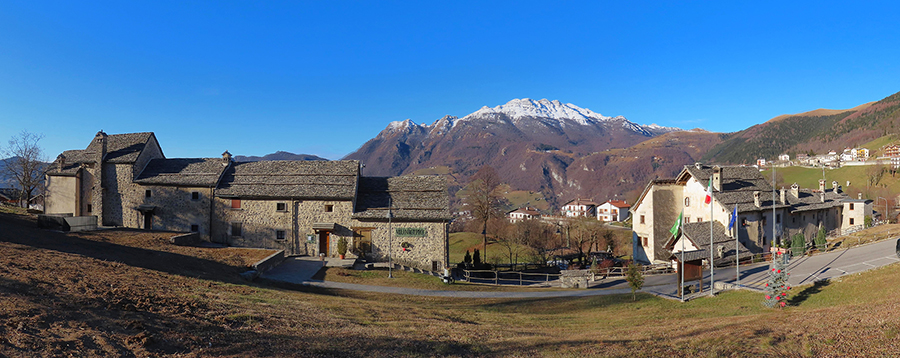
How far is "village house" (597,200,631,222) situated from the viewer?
11569 centimetres

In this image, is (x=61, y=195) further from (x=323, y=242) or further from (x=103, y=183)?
(x=323, y=242)

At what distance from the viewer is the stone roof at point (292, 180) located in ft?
120

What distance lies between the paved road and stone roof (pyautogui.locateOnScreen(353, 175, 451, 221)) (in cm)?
513

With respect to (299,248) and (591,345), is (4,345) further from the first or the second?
(299,248)

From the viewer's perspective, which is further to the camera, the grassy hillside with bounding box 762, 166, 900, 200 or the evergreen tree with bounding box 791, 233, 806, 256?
the grassy hillside with bounding box 762, 166, 900, 200

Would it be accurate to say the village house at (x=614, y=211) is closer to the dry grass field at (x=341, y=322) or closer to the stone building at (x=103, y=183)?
the dry grass field at (x=341, y=322)

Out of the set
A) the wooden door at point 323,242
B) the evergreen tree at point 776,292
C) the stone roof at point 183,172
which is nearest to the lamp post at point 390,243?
the wooden door at point 323,242

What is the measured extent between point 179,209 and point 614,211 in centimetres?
10556

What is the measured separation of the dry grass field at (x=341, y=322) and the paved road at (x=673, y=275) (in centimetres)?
492

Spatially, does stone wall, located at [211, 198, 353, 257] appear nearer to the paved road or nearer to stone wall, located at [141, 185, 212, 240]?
stone wall, located at [141, 185, 212, 240]

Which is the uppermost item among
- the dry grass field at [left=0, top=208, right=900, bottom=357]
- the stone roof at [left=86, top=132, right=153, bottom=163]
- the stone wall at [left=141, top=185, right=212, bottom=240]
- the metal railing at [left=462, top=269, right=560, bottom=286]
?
the stone roof at [left=86, top=132, right=153, bottom=163]

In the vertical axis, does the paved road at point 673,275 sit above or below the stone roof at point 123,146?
below

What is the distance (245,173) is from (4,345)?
33648mm

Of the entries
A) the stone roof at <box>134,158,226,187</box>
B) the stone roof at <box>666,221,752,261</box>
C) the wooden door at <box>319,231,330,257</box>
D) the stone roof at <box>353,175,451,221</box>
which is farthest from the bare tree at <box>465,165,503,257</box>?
the stone roof at <box>134,158,226,187</box>
